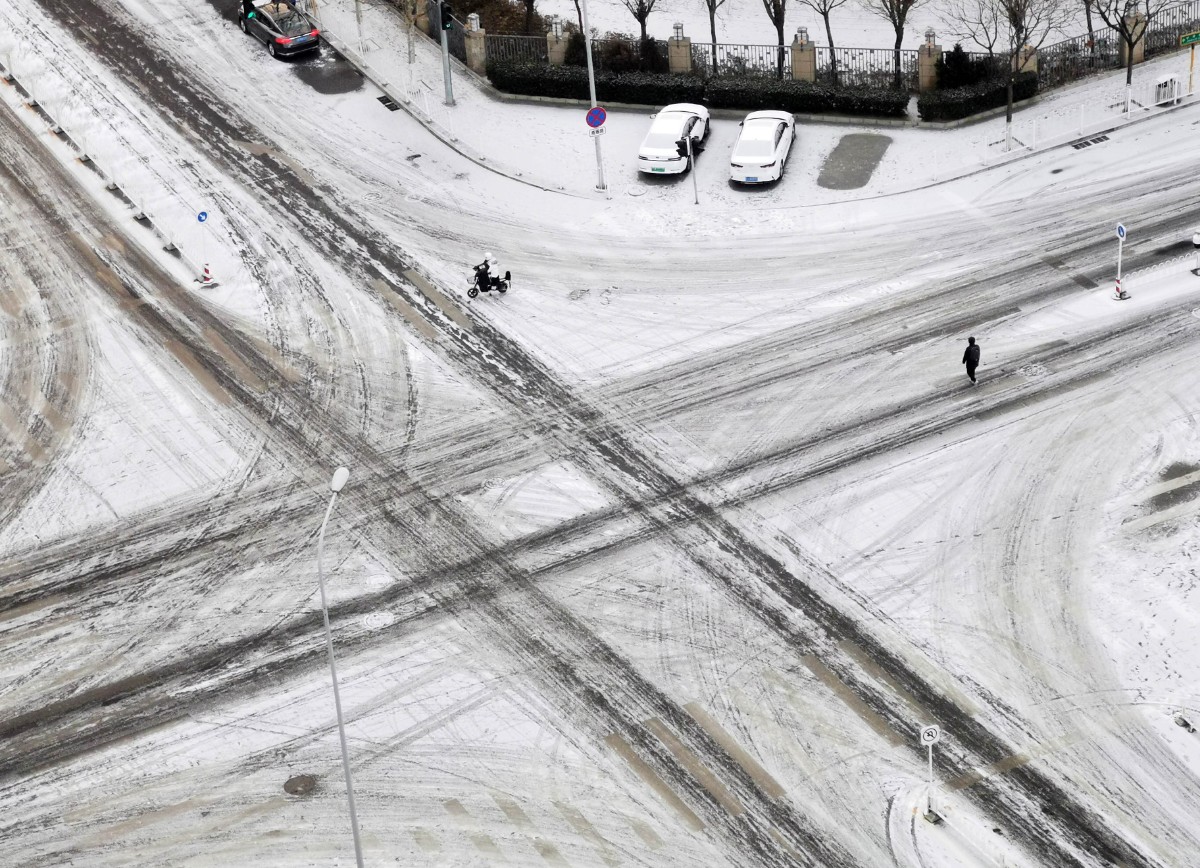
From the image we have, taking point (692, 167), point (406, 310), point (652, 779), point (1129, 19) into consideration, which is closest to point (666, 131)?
point (692, 167)

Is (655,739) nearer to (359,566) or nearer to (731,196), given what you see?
(359,566)

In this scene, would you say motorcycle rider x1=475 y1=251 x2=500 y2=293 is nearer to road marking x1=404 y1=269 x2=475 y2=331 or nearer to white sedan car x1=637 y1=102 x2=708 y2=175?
road marking x1=404 y1=269 x2=475 y2=331

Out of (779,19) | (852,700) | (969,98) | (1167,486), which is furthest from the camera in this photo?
(779,19)

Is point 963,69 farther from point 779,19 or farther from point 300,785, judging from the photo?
point 300,785

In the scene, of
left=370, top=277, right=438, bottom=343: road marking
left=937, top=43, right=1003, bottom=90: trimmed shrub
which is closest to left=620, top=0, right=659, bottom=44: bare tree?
left=937, top=43, right=1003, bottom=90: trimmed shrub

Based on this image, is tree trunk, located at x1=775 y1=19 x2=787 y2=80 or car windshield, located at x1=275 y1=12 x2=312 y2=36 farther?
car windshield, located at x1=275 y1=12 x2=312 y2=36
